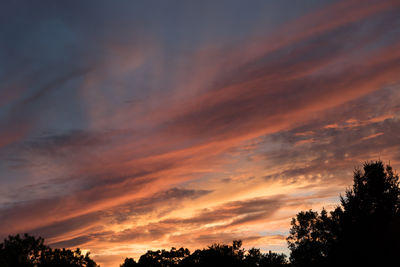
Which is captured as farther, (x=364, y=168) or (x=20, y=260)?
(x=20, y=260)

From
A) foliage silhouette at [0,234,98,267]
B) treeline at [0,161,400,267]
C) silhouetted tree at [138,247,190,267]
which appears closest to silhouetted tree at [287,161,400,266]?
treeline at [0,161,400,267]

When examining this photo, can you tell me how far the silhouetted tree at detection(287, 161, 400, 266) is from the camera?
41.9 meters

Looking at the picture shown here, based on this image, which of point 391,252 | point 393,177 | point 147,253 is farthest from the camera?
point 147,253

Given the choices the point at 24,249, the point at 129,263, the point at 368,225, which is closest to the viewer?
the point at 368,225

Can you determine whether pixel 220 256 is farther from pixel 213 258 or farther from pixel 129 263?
pixel 129 263

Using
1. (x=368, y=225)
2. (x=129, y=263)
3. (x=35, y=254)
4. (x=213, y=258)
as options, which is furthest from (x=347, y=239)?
(x=129, y=263)

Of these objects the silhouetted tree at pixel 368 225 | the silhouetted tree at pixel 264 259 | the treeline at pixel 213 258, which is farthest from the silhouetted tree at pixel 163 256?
the silhouetted tree at pixel 368 225

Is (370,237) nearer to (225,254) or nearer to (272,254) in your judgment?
(225,254)

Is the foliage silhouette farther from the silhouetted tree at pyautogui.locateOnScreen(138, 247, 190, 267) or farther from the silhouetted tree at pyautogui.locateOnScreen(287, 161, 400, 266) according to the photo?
the silhouetted tree at pyautogui.locateOnScreen(287, 161, 400, 266)

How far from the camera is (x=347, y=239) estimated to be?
4531 cm

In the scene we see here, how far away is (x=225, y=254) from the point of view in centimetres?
8538

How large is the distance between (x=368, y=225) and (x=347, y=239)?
302 cm

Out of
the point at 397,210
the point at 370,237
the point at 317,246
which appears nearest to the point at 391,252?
the point at 370,237

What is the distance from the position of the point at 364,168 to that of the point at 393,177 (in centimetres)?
397
